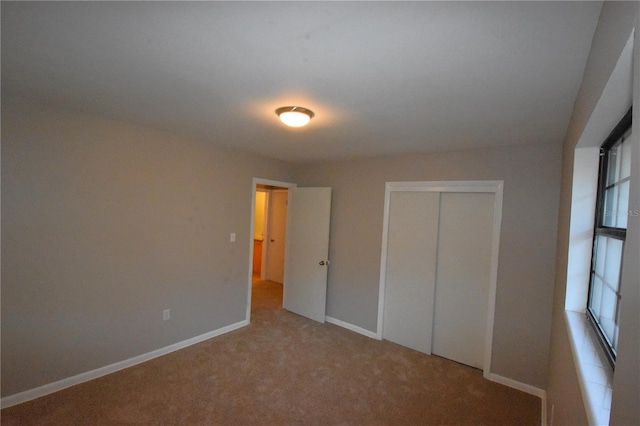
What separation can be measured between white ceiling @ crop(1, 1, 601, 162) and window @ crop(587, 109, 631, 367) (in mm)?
391

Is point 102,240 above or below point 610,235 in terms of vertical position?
below

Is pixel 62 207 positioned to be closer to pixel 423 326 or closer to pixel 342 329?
pixel 342 329

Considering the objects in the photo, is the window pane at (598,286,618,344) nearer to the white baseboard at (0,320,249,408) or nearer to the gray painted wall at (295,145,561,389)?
the gray painted wall at (295,145,561,389)

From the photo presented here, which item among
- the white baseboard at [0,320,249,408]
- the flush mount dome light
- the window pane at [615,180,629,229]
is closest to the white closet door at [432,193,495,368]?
the window pane at [615,180,629,229]

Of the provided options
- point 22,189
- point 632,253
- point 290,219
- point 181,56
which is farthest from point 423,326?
point 22,189

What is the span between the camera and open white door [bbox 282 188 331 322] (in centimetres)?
407

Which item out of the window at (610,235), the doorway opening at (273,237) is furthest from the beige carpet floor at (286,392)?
the doorway opening at (273,237)

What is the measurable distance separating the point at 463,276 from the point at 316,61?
2.76m

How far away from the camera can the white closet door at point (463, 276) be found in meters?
3.00

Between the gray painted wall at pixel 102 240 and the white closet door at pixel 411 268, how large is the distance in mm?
2062

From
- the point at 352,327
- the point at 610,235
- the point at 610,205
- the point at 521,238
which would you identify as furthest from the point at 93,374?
the point at 521,238

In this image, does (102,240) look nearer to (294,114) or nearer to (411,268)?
(294,114)

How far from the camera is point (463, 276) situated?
10.3ft

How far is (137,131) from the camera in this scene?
2.73 metres
